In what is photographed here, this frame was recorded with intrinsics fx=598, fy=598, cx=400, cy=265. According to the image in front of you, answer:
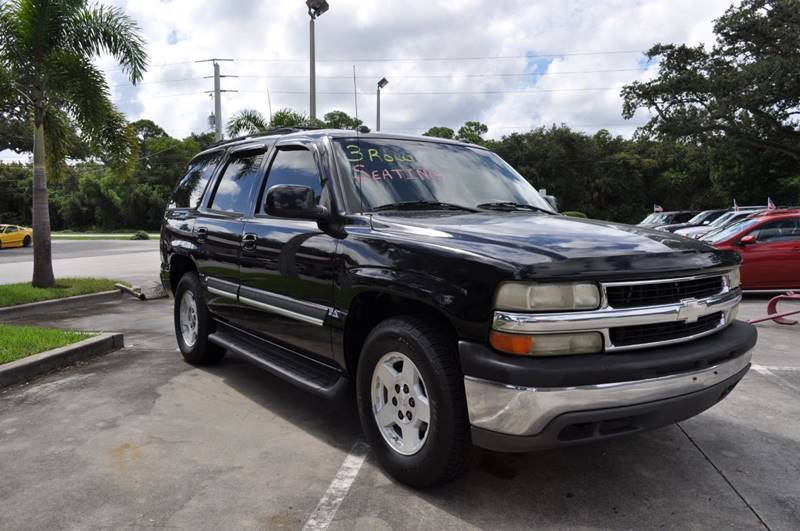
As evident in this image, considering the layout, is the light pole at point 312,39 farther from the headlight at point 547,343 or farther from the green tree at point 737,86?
the green tree at point 737,86

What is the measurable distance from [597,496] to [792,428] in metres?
1.89

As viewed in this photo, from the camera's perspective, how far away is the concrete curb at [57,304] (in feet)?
29.6

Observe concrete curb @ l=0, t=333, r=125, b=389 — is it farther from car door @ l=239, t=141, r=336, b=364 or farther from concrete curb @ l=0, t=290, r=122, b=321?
concrete curb @ l=0, t=290, r=122, b=321

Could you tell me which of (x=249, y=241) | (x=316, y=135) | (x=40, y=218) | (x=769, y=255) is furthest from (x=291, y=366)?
(x=769, y=255)

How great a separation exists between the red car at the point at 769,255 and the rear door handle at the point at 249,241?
8.90 metres

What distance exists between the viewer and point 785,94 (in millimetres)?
26562

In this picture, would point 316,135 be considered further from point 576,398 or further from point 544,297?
point 576,398

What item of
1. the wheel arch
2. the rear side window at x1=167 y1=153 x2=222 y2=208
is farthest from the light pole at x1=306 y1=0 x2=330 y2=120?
the wheel arch

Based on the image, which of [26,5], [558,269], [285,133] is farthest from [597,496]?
[26,5]

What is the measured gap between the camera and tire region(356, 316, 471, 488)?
2779mm

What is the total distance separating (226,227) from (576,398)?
3.18 m

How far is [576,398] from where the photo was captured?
2.51 metres

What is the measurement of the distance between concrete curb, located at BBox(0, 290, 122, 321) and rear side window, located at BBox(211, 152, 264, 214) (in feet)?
18.4

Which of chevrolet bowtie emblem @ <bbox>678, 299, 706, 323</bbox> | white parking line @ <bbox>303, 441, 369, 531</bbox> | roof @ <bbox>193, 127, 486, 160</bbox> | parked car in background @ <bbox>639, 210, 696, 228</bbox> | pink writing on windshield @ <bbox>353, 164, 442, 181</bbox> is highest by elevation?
roof @ <bbox>193, 127, 486, 160</bbox>
